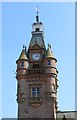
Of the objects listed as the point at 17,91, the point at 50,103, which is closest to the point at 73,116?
the point at 50,103

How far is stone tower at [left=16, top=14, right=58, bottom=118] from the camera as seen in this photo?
67.2m

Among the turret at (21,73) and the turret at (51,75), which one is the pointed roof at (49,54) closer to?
the turret at (51,75)

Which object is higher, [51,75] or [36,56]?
[36,56]

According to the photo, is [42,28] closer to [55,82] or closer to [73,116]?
[55,82]

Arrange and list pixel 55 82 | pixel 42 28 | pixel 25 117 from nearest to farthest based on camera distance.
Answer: pixel 25 117, pixel 55 82, pixel 42 28

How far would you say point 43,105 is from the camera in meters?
67.4

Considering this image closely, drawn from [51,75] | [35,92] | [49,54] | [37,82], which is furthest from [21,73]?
[49,54]

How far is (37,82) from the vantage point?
68688mm

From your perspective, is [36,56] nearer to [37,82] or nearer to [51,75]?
[51,75]

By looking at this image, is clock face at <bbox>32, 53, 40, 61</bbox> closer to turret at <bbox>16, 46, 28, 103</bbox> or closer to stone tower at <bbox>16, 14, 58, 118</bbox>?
stone tower at <bbox>16, 14, 58, 118</bbox>

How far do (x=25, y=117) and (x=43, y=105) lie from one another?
409 centimetres

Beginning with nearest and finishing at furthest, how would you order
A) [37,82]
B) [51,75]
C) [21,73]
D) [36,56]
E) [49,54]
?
[37,82] → [51,75] → [21,73] → [49,54] → [36,56]

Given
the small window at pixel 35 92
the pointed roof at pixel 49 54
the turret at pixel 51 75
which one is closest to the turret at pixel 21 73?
the small window at pixel 35 92

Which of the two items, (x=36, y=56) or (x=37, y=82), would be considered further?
(x=36, y=56)
